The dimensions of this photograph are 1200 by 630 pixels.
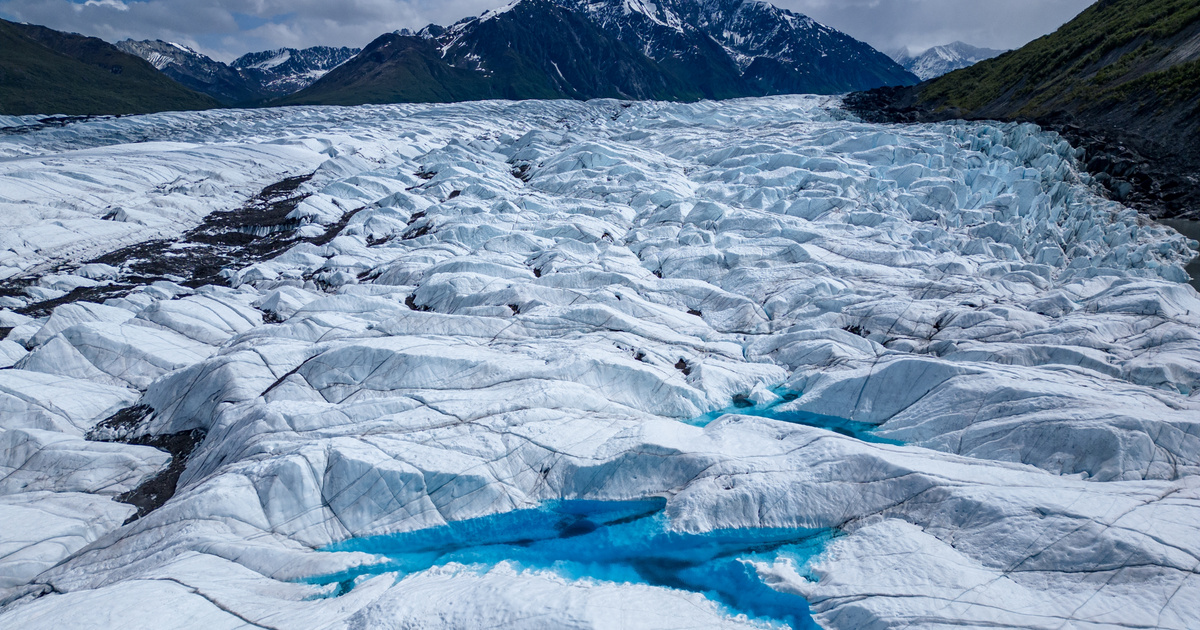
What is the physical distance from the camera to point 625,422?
1581cm

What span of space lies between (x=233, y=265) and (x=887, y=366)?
32.8 meters

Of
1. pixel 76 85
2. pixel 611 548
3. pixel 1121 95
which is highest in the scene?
pixel 76 85

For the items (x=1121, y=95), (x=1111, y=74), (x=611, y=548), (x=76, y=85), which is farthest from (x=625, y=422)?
(x=76, y=85)

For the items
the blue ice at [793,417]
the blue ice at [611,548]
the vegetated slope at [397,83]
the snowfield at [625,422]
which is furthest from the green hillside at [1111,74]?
the vegetated slope at [397,83]

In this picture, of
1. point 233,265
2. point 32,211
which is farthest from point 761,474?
point 32,211

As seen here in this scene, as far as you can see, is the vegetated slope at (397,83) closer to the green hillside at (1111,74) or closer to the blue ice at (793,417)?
the green hillside at (1111,74)

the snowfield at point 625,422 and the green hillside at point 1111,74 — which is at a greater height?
the green hillside at point 1111,74

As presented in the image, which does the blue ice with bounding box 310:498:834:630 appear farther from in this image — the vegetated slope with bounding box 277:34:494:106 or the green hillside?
the vegetated slope with bounding box 277:34:494:106

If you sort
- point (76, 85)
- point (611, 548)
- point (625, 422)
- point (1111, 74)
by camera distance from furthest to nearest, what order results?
point (76, 85) → point (1111, 74) → point (625, 422) → point (611, 548)

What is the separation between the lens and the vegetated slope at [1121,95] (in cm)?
3182

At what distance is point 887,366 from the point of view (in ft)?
57.3

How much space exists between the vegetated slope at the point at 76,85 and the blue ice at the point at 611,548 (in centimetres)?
13639

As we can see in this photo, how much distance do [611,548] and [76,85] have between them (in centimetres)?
17845

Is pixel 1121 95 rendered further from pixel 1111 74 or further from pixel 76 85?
pixel 76 85
